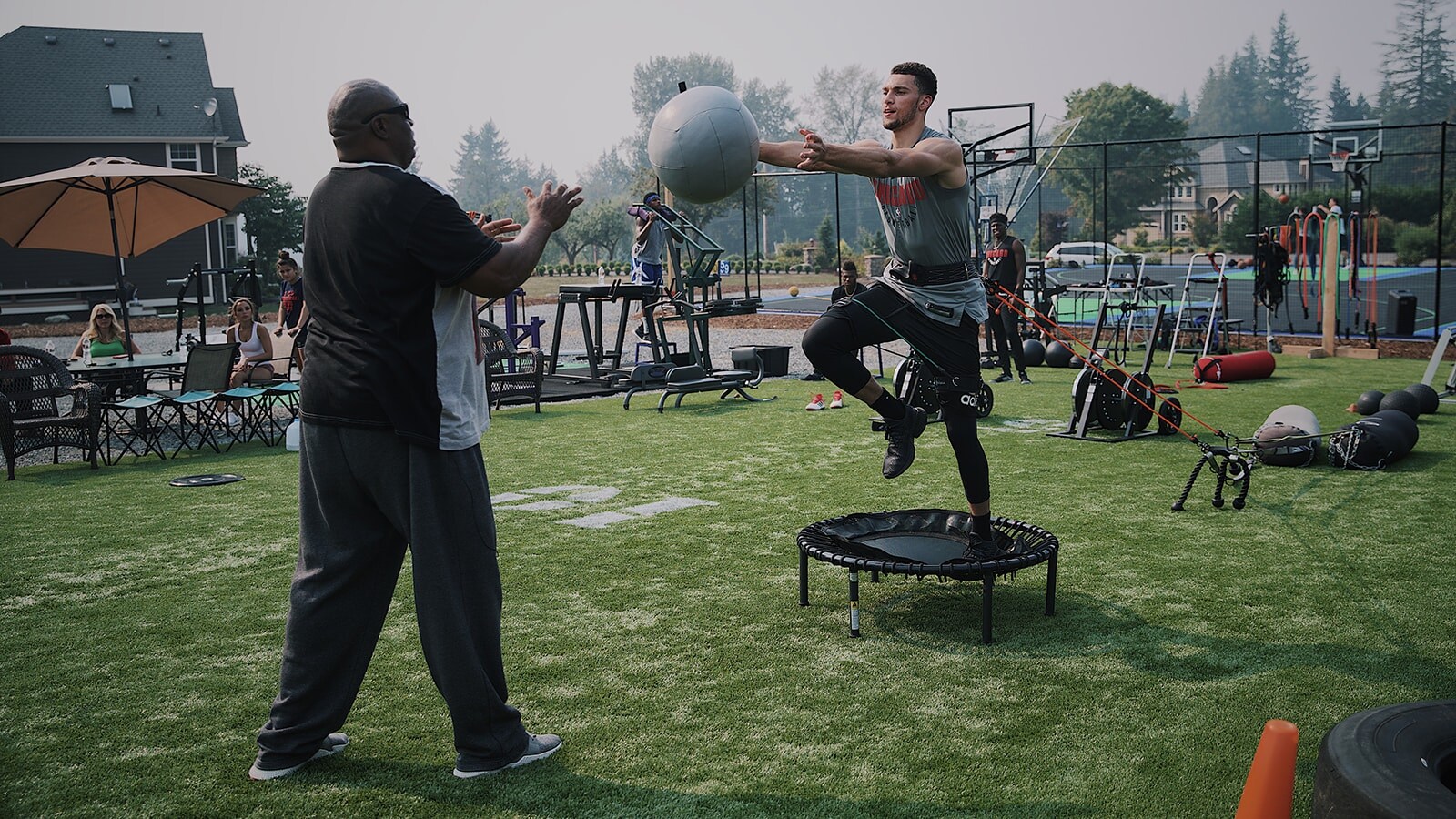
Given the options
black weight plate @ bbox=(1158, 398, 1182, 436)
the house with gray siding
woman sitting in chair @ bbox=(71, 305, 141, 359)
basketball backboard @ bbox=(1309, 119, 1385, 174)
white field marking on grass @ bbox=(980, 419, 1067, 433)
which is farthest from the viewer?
the house with gray siding

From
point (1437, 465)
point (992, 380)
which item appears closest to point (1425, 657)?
point (1437, 465)

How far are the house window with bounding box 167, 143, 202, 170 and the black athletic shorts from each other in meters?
38.4

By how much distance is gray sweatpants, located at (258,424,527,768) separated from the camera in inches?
124

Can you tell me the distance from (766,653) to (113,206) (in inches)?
391

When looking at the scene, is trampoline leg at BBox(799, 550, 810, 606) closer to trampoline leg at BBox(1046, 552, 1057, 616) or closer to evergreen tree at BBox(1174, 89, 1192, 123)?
trampoline leg at BBox(1046, 552, 1057, 616)

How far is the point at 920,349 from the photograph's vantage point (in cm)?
491

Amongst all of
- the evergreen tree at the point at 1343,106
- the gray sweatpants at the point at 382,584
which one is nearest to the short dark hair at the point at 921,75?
the gray sweatpants at the point at 382,584

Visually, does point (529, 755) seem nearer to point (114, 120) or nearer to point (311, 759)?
point (311, 759)

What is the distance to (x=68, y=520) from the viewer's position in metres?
7.15

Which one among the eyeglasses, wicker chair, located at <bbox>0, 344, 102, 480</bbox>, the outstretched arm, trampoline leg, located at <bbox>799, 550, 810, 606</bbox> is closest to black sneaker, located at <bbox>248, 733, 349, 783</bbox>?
the eyeglasses

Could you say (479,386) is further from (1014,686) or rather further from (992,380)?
(992,380)

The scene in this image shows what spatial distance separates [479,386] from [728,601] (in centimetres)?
201

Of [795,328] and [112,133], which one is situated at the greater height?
[112,133]

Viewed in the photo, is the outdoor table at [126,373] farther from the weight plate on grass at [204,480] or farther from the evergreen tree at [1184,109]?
the evergreen tree at [1184,109]
